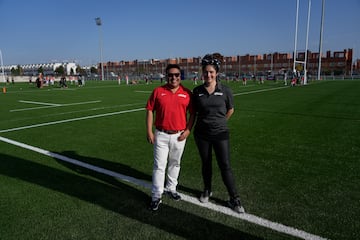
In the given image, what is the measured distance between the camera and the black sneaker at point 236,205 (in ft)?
11.4

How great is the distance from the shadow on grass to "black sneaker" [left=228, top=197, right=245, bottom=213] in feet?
1.27

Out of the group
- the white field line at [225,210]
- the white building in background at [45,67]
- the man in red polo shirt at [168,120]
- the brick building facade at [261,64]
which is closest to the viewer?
the white field line at [225,210]

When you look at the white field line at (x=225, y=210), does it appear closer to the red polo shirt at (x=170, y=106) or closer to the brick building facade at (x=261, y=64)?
the red polo shirt at (x=170, y=106)

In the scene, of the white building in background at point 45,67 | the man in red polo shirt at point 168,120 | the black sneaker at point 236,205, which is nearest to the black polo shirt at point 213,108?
the man in red polo shirt at point 168,120

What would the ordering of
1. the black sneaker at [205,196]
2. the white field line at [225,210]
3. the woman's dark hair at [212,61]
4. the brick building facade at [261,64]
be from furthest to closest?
the brick building facade at [261,64], the black sneaker at [205,196], the woman's dark hair at [212,61], the white field line at [225,210]

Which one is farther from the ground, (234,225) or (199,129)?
(199,129)

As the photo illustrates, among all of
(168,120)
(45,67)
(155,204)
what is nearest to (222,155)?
(168,120)

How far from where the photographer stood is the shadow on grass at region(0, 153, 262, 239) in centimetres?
311

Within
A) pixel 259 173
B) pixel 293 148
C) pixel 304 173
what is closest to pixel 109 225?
pixel 259 173

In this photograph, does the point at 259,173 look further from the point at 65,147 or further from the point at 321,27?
the point at 321,27

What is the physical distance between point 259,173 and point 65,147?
4568 millimetres

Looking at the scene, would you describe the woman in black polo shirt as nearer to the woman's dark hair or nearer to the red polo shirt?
the woman's dark hair

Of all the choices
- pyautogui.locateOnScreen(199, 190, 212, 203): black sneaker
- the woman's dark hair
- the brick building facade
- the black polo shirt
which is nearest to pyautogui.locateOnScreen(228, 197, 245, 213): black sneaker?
pyautogui.locateOnScreen(199, 190, 212, 203): black sneaker

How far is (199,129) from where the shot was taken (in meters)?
3.62
